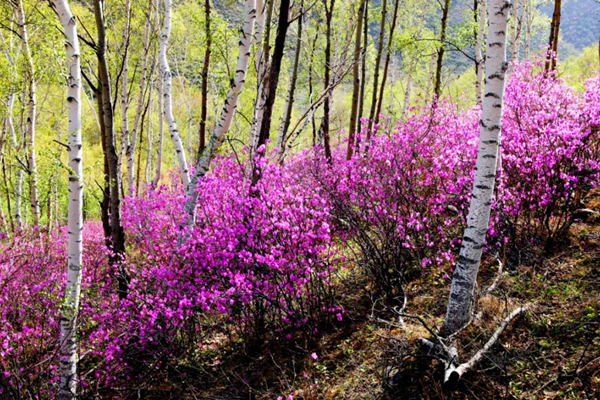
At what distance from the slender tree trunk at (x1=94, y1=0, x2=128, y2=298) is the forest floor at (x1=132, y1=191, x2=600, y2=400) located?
2.08 m

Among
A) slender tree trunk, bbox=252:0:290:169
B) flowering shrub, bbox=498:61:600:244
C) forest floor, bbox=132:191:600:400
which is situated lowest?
forest floor, bbox=132:191:600:400

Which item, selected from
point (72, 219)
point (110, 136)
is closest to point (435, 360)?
point (72, 219)

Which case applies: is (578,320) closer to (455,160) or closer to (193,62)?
(455,160)

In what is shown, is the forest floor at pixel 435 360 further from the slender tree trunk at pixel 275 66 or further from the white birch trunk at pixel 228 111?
the slender tree trunk at pixel 275 66

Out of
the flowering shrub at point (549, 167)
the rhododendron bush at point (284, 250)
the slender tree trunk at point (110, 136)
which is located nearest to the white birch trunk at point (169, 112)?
the rhododendron bush at point (284, 250)

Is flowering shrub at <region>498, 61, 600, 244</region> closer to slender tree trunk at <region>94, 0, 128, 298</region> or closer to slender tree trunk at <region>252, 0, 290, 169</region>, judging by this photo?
slender tree trunk at <region>252, 0, 290, 169</region>

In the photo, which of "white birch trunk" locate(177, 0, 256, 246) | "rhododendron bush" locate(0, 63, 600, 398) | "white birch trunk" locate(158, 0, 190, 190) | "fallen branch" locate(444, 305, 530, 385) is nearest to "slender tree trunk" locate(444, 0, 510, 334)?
"fallen branch" locate(444, 305, 530, 385)

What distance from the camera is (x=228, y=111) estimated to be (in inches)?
203

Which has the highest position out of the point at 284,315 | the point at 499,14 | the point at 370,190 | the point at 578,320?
the point at 499,14

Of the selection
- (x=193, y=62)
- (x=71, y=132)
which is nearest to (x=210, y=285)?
(x=71, y=132)

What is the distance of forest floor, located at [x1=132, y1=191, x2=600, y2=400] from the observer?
2.86 meters

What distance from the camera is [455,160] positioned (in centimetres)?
477

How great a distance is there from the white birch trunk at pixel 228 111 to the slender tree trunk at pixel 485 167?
296cm

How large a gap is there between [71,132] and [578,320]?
513 cm
